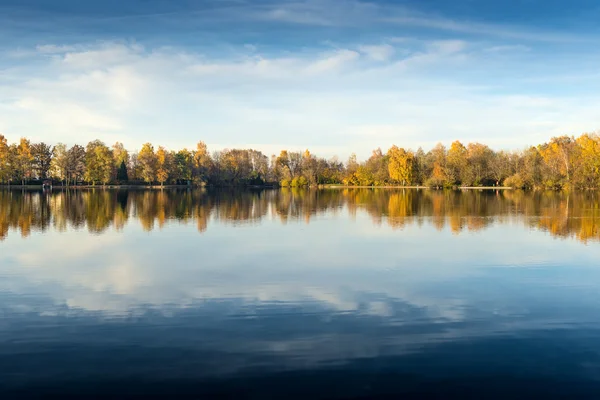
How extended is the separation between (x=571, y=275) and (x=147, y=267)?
12.8 m

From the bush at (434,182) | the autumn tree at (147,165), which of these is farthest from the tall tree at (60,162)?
the bush at (434,182)

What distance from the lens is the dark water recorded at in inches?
280

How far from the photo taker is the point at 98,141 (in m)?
107

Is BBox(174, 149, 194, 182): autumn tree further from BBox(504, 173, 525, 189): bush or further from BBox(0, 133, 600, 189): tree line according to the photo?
BBox(504, 173, 525, 189): bush

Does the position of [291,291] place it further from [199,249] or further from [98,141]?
[98,141]

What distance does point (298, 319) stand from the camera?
9938 mm

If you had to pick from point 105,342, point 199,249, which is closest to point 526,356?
point 105,342

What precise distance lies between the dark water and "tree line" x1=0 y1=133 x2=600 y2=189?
7574 cm

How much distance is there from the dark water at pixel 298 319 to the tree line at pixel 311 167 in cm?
7574

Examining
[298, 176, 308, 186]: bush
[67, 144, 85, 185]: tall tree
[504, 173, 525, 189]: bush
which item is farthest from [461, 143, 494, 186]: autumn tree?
[67, 144, 85, 185]: tall tree

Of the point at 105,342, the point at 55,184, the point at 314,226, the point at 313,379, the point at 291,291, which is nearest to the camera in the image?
the point at 313,379

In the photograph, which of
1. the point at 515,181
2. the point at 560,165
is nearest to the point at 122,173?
the point at 515,181

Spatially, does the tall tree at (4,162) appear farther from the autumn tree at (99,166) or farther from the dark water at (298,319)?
the dark water at (298,319)

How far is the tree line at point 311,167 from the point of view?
88.8 m
